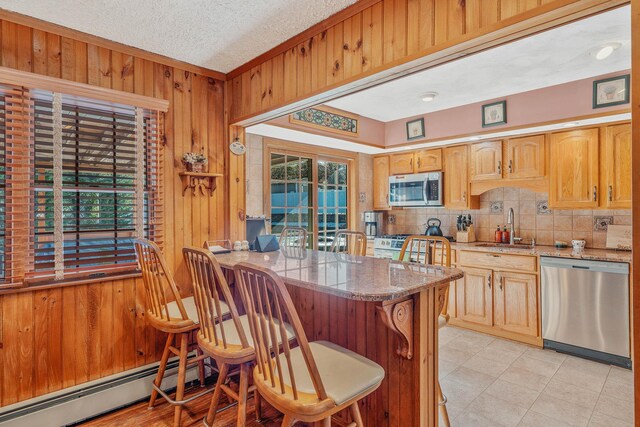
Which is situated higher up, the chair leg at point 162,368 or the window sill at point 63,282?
the window sill at point 63,282

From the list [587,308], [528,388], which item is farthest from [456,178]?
[528,388]

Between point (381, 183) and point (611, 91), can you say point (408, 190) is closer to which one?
point (381, 183)

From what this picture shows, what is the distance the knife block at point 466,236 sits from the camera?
4176 millimetres

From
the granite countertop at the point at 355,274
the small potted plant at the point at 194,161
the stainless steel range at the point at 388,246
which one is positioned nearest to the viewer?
the granite countertop at the point at 355,274

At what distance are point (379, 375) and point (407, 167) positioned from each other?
11.9ft

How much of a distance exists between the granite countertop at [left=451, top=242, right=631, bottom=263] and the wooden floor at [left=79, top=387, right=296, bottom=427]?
2.69 meters

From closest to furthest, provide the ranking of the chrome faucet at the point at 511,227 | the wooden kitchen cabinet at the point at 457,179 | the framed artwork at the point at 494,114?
the framed artwork at the point at 494,114, the chrome faucet at the point at 511,227, the wooden kitchen cabinet at the point at 457,179

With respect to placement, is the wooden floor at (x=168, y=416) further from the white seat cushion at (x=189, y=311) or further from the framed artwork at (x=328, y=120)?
the framed artwork at (x=328, y=120)

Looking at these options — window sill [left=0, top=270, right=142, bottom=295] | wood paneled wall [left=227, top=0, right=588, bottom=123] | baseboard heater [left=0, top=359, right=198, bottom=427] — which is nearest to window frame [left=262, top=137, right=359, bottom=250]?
wood paneled wall [left=227, top=0, right=588, bottom=123]

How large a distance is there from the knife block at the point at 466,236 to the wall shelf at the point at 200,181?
117 inches

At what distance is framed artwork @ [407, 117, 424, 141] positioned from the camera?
14.0ft

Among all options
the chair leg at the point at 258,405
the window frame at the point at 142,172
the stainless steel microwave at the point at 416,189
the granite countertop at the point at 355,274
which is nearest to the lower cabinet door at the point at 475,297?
the stainless steel microwave at the point at 416,189

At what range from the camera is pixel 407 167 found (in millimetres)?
4656

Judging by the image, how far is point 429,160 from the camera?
4418mm
